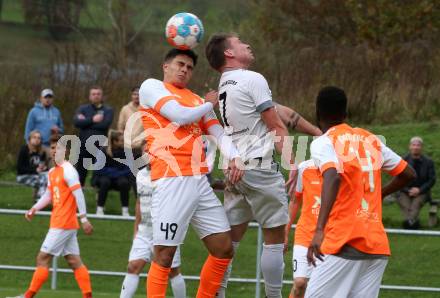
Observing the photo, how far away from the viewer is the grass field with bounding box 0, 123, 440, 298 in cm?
1617

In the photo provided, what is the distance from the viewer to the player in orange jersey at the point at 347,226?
806 cm

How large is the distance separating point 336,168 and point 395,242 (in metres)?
8.52

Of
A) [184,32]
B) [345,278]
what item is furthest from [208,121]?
[345,278]

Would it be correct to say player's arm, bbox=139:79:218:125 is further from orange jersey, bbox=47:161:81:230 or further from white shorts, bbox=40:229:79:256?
white shorts, bbox=40:229:79:256

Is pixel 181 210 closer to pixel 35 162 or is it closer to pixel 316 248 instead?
pixel 316 248

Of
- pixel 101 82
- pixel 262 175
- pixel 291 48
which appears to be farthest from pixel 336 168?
pixel 291 48

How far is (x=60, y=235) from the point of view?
46.1 ft

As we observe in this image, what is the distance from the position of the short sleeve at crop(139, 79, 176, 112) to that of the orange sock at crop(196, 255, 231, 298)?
4.39 ft

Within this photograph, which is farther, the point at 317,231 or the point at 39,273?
the point at 39,273

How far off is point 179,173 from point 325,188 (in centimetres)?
161

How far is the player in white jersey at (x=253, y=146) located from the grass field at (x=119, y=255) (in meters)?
5.57

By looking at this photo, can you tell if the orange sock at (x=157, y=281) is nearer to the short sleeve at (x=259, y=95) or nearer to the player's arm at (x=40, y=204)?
the short sleeve at (x=259, y=95)

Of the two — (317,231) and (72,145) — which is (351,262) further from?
(72,145)

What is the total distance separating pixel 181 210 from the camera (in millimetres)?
9148
